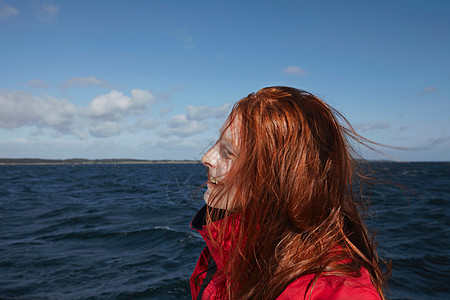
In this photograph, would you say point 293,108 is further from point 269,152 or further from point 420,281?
point 420,281

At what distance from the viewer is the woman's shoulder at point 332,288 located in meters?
0.91

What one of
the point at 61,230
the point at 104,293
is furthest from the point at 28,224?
the point at 104,293

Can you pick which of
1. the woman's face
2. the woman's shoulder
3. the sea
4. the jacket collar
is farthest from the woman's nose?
the sea

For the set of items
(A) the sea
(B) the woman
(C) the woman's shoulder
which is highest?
(B) the woman

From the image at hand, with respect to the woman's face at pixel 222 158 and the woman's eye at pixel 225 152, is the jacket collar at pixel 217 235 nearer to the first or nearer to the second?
the woman's face at pixel 222 158

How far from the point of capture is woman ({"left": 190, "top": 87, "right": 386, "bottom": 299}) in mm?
1105

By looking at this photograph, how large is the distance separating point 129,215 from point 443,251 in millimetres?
10438

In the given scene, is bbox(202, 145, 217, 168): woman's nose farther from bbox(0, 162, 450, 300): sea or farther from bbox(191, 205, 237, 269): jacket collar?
bbox(0, 162, 450, 300): sea

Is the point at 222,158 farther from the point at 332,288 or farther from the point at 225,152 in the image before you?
the point at 332,288

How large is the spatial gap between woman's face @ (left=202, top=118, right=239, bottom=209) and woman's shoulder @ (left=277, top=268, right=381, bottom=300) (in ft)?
1.35

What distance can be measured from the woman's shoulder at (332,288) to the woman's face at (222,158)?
0.41 metres

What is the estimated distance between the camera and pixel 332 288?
3.10 ft

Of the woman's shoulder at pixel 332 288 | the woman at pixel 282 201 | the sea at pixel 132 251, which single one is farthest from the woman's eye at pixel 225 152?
the sea at pixel 132 251

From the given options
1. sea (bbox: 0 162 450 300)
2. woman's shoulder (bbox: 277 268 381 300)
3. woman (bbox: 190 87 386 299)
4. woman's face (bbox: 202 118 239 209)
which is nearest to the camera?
woman's shoulder (bbox: 277 268 381 300)
